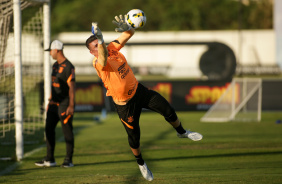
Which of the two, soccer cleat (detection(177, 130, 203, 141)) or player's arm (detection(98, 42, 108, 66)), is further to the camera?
soccer cleat (detection(177, 130, 203, 141))

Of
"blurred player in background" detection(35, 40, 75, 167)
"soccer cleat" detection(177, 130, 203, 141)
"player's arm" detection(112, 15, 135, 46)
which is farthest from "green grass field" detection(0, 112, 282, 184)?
"player's arm" detection(112, 15, 135, 46)

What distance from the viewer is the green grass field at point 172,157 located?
8.54 metres

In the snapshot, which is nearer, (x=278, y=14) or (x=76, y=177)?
(x=76, y=177)

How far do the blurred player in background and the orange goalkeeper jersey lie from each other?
6.81 feet

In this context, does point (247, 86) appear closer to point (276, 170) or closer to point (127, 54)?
point (276, 170)

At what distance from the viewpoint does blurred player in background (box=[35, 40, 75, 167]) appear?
32.1 ft

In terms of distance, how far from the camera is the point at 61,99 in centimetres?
993

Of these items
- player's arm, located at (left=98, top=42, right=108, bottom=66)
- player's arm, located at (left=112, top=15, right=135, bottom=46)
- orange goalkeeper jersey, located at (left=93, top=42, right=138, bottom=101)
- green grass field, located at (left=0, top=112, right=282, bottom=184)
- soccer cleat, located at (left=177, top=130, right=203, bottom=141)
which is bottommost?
green grass field, located at (left=0, top=112, right=282, bottom=184)

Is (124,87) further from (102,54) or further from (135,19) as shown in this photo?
(135,19)

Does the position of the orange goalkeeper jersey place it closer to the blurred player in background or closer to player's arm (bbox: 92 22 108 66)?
player's arm (bbox: 92 22 108 66)

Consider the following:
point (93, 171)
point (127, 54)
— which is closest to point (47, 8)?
point (93, 171)

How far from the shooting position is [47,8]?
12.8 meters

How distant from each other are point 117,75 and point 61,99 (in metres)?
2.58

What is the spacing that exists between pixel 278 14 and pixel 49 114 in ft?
41.0
